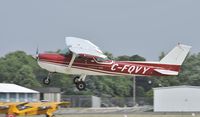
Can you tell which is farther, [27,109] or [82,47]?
[27,109]

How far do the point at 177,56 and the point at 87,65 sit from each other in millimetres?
6162

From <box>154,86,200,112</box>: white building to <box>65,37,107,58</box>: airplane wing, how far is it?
5283cm

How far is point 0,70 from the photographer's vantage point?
130000 millimetres

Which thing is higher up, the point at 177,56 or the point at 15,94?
the point at 177,56

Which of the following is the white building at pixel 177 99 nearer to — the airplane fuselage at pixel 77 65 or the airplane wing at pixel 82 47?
the airplane wing at pixel 82 47

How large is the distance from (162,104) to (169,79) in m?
40.9

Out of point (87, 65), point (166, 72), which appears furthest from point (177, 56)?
point (87, 65)

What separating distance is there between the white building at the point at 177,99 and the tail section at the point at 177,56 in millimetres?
51521

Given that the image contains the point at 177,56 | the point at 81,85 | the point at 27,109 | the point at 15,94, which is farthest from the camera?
the point at 15,94

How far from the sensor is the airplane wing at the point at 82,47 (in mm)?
45000

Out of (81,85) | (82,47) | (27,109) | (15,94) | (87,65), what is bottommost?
(27,109)

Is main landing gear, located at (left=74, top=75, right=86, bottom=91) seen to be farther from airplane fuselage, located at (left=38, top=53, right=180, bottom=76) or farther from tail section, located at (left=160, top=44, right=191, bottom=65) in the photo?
tail section, located at (left=160, top=44, right=191, bottom=65)

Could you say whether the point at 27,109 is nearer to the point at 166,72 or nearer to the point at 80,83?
the point at 80,83

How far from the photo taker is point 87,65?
4534 centimetres
